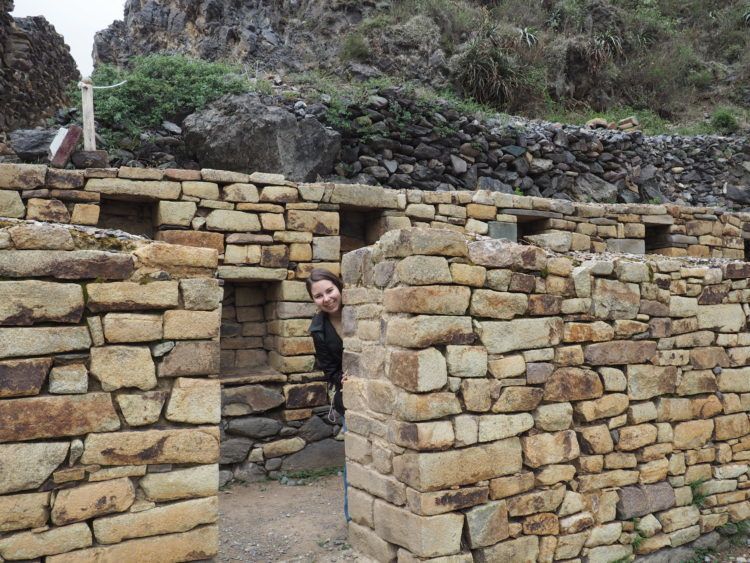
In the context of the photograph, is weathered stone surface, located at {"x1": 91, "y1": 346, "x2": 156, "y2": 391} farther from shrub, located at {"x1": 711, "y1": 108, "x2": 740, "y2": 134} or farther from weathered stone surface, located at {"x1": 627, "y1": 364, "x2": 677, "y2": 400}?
shrub, located at {"x1": 711, "y1": 108, "x2": 740, "y2": 134}

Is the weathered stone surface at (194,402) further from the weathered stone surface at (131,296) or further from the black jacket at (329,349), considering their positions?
the black jacket at (329,349)

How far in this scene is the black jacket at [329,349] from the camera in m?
4.34

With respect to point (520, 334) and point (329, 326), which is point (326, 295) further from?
point (520, 334)

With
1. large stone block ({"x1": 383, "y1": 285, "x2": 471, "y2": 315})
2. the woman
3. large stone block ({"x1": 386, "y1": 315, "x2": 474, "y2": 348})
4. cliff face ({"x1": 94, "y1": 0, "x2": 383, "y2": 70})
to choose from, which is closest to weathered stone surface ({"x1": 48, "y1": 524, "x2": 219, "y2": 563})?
large stone block ({"x1": 386, "y1": 315, "x2": 474, "y2": 348})

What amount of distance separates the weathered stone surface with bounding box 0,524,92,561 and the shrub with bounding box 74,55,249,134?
621 centimetres

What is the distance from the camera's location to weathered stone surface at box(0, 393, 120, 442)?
227cm

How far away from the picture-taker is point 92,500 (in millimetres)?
2375

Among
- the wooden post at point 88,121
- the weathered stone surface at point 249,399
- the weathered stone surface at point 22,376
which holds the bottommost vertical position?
the weathered stone surface at point 249,399

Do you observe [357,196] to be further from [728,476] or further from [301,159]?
[728,476]

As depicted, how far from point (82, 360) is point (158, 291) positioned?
42 cm

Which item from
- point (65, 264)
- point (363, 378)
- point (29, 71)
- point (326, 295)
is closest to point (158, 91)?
point (29, 71)

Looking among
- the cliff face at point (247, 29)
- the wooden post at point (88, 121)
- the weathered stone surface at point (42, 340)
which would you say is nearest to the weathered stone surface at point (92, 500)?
the weathered stone surface at point (42, 340)

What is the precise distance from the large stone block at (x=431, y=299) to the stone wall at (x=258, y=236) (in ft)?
8.60

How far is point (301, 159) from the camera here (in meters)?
7.62
